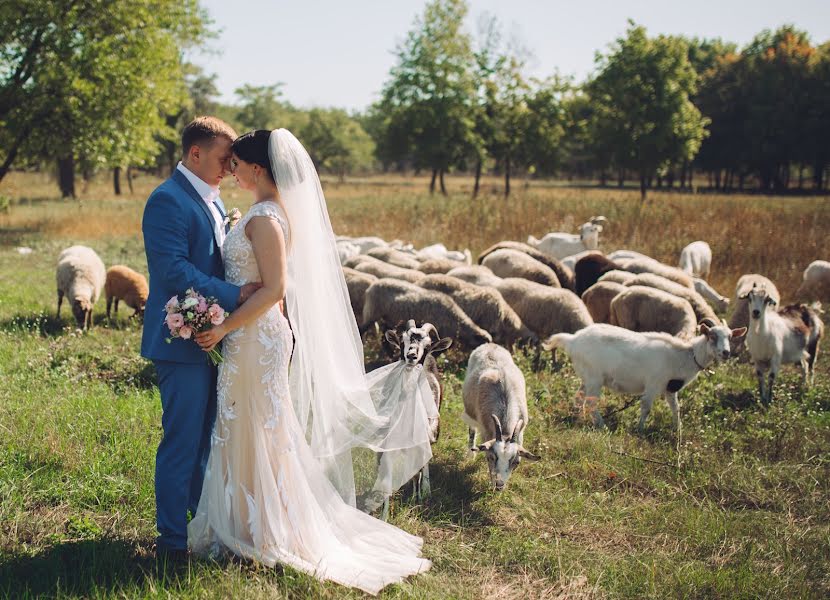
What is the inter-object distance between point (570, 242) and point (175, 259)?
1432cm

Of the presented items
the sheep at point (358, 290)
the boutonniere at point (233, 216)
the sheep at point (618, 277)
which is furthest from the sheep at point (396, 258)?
the boutonniere at point (233, 216)

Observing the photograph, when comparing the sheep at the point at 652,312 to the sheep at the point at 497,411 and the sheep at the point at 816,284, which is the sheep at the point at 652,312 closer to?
the sheep at the point at 497,411

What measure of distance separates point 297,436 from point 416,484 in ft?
5.37

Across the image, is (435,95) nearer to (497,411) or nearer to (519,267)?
(519,267)

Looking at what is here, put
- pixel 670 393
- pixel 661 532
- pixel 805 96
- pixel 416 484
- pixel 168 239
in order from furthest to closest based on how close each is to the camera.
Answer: pixel 805 96 < pixel 670 393 < pixel 416 484 < pixel 661 532 < pixel 168 239

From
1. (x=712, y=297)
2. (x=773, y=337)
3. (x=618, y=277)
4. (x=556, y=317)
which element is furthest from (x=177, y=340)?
(x=712, y=297)

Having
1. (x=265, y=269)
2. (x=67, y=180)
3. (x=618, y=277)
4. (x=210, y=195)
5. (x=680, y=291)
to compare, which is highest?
(x=67, y=180)

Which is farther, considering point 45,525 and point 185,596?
point 45,525

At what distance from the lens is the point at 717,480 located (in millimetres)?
6004

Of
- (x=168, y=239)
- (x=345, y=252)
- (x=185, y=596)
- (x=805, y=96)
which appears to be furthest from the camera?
(x=805, y=96)

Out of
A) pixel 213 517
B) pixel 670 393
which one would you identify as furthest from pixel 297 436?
pixel 670 393

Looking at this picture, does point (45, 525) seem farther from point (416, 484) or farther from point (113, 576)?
point (416, 484)

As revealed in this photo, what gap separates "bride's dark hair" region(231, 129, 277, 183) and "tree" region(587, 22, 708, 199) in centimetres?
3242

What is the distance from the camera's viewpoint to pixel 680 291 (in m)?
11.1
